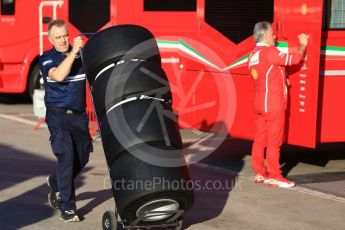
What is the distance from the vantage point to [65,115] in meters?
7.04

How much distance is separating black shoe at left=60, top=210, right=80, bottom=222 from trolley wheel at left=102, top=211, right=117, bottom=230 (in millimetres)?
508

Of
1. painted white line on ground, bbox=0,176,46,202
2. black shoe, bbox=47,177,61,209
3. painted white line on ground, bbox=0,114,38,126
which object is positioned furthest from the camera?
painted white line on ground, bbox=0,114,38,126

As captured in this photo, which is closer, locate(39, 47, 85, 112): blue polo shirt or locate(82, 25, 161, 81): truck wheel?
locate(82, 25, 161, 81): truck wheel

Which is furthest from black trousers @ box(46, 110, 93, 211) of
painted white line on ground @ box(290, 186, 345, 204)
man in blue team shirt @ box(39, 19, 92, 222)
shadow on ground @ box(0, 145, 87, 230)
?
painted white line on ground @ box(290, 186, 345, 204)

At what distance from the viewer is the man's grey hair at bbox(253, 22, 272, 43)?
8312 mm

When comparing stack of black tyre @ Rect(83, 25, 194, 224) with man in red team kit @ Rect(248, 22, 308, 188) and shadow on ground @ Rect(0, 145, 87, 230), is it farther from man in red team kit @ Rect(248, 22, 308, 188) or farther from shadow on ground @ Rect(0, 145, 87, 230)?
man in red team kit @ Rect(248, 22, 308, 188)

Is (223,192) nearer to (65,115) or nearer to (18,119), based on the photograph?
(65,115)

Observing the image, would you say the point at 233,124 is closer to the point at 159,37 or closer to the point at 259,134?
the point at 259,134

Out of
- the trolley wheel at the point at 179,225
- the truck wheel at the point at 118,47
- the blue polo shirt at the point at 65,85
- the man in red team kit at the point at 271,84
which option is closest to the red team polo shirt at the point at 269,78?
the man in red team kit at the point at 271,84

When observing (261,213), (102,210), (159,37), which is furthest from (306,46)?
(159,37)

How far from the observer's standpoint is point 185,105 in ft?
34.0

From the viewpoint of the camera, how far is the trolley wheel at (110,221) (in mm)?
6465

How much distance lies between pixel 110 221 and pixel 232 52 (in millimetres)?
3521

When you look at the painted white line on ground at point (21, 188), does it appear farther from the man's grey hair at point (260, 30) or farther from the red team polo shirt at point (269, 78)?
the man's grey hair at point (260, 30)
